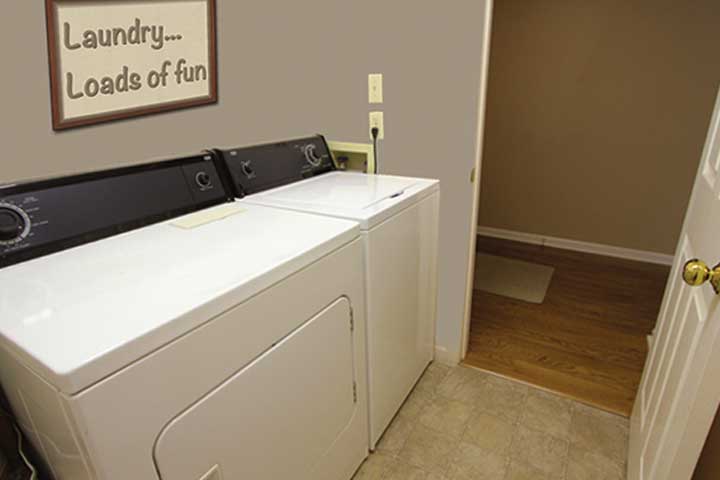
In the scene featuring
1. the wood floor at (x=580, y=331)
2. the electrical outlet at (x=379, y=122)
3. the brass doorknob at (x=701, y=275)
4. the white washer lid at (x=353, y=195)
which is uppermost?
the electrical outlet at (x=379, y=122)

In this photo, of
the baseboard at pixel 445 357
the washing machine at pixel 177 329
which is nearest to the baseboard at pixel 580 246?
the baseboard at pixel 445 357

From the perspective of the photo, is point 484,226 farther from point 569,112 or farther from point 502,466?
point 502,466

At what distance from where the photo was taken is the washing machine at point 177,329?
Answer: 0.74 metres

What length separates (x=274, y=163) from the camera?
1.78m

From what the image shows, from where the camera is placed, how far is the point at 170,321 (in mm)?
795

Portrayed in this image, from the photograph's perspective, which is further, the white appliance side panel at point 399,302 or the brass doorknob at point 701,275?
the white appliance side panel at point 399,302

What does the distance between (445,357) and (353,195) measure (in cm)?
110

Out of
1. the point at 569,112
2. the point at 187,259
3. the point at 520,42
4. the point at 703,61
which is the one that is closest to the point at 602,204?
the point at 569,112

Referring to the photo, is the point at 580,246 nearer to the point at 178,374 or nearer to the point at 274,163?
the point at 274,163

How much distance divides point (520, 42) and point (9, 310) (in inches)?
142

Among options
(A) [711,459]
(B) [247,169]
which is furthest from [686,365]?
(B) [247,169]

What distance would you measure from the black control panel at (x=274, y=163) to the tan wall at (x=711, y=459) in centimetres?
165

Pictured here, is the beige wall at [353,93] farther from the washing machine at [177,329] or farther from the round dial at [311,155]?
the washing machine at [177,329]

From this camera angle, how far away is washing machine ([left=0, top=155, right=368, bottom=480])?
2.43 ft
